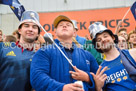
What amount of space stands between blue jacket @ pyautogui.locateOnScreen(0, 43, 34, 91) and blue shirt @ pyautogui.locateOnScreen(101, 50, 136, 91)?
1189 millimetres

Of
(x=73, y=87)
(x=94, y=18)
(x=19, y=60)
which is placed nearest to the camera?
(x=73, y=87)

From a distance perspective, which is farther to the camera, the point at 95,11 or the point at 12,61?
the point at 95,11

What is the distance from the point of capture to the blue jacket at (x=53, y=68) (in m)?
1.56

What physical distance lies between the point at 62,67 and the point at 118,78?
89 cm

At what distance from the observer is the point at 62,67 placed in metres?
1.79

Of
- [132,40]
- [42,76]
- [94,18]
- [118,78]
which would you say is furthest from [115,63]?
[94,18]

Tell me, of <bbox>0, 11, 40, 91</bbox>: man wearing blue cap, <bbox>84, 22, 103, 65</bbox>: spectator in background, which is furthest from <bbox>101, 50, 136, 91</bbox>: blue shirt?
<bbox>0, 11, 40, 91</bbox>: man wearing blue cap

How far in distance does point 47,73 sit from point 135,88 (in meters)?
Answer: 1.16

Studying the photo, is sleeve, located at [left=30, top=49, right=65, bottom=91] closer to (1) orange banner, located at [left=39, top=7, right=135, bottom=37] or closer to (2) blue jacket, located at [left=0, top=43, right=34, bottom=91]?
(2) blue jacket, located at [left=0, top=43, right=34, bottom=91]

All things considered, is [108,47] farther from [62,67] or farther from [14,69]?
[14,69]

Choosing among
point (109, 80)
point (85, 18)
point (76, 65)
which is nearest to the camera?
point (76, 65)

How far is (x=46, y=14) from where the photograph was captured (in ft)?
29.8

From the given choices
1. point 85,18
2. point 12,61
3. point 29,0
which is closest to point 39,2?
point 29,0

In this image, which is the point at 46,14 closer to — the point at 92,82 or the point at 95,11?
the point at 95,11
